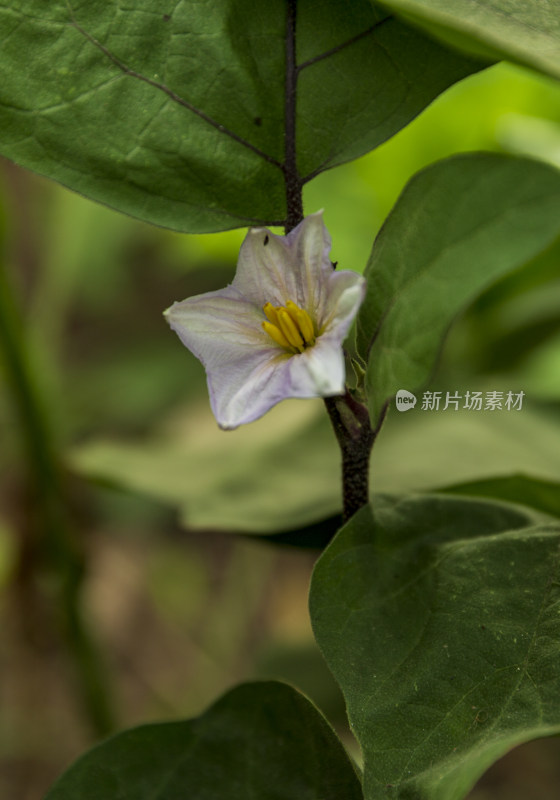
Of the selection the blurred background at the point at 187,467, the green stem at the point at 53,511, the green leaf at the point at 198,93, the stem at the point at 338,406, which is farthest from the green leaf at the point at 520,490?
the green stem at the point at 53,511

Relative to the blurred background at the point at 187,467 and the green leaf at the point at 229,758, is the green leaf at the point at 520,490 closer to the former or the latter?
the blurred background at the point at 187,467

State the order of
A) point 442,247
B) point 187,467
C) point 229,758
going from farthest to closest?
point 187,467
point 229,758
point 442,247

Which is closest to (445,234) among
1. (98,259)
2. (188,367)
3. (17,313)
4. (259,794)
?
(259,794)

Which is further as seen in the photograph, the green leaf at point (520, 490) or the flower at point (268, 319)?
the green leaf at point (520, 490)

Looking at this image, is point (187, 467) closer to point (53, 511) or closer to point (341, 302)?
point (53, 511)

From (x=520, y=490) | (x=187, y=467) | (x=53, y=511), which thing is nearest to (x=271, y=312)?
(x=520, y=490)

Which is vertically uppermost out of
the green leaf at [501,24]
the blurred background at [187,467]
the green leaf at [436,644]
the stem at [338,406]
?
the green leaf at [501,24]

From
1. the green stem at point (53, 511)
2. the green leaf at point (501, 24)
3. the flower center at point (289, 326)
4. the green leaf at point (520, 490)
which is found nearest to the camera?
the green leaf at point (501, 24)

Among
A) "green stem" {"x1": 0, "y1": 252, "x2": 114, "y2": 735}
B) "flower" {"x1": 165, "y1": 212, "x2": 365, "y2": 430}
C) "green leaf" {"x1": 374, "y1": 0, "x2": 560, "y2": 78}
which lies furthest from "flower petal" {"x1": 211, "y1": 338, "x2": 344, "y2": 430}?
"green stem" {"x1": 0, "y1": 252, "x2": 114, "y2": 735}
